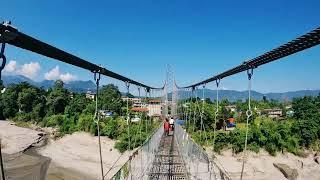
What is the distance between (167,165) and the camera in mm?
11641

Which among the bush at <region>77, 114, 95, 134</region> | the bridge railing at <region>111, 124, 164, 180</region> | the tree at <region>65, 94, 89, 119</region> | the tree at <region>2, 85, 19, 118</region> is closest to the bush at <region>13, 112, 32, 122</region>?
the tree at <region>2, 85, 19, 118</region>

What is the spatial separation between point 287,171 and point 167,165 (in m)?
23.8

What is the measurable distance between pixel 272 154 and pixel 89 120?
18.4 m

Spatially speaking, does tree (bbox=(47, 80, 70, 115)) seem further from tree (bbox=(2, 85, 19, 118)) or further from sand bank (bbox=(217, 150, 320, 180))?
sand bank (bbox=(217, 150, 320, 180))

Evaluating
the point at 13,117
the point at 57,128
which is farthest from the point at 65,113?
the point at 13,117

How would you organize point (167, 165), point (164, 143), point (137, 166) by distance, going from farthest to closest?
1. point (164, 143)
2. point (167, 165)
3. point (137, 166)

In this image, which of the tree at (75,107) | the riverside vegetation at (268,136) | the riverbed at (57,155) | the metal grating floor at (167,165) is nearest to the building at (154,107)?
the riverside vegetation at (268,136)

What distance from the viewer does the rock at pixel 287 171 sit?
108 feet

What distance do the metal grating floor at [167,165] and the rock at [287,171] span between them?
20333mm

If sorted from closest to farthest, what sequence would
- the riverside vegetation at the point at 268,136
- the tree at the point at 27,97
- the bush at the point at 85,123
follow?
1. the riverside vegetation at the point at 268,136
2. the bush at the point at 85,123
3. the tree at the point at 27,97

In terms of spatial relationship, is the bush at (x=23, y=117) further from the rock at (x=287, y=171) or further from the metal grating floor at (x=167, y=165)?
the metal grating floor at (x=167, y=165)

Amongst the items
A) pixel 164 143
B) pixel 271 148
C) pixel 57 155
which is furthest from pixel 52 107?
pixel 164 143

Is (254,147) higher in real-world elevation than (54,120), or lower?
lower

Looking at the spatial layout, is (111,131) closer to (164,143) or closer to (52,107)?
(52,107)
